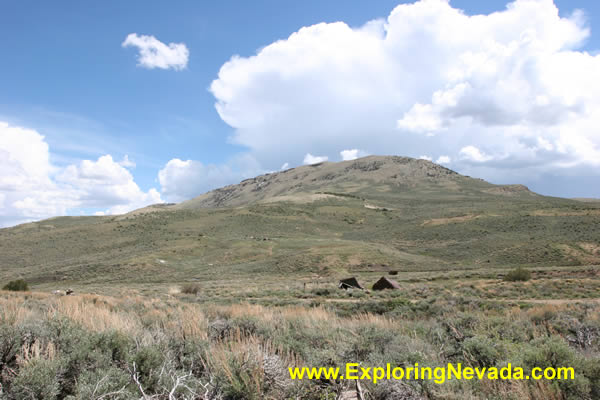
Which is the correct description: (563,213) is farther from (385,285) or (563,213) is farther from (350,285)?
(350,285)

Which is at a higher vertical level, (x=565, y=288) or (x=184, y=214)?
(x=184, y=214)

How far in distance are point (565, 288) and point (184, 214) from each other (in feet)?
326

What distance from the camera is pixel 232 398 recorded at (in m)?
3.88

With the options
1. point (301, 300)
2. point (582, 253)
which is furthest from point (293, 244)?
point (301, 300)

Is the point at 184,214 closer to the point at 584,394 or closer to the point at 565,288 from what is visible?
the point at 565,288

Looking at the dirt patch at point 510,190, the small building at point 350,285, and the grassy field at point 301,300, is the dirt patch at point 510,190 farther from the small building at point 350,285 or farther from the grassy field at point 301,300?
the small building at point 350,285

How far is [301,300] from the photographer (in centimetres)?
2106

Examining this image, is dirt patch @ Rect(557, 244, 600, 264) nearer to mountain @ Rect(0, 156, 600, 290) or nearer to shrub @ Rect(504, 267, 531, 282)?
mountain @ Rect(0, 156, 600, 290)

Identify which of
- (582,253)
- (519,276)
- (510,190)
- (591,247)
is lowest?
(582,253)

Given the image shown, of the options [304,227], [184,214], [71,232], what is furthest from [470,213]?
[71,232]

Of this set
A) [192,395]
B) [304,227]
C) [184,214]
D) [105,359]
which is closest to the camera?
[192,395]

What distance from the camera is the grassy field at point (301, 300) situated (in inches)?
162

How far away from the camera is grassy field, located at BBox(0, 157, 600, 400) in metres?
4.12

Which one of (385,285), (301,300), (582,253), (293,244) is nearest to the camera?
(301,300)
